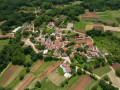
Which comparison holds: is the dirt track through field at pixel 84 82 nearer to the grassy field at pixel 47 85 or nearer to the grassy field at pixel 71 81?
the grassy field at pixel 71 81

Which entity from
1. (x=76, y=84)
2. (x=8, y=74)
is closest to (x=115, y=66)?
(x=76, y=84)

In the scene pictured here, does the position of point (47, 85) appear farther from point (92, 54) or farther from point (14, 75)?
point (92, 54)

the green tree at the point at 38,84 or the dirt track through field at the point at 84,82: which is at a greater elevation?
the green tree at the point at 38,84

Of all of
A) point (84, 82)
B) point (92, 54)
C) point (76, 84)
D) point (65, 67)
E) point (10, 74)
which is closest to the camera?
point (76, 84)

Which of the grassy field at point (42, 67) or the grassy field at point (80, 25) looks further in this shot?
the grassy field at point (80, 25)

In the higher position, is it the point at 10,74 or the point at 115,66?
the point at 115,66

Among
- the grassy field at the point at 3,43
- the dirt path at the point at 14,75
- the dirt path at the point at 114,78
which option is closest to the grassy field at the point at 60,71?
the dirt path at the point at 14,75

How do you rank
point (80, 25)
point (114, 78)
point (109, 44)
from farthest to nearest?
1. point (80, 25)
2. point (109, 44)
3. point (114, 78)

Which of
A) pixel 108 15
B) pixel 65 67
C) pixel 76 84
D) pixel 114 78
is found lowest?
pixel 76 84
